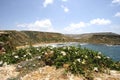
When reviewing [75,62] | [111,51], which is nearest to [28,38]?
[111,51]

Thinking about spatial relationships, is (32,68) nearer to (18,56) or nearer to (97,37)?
(18,56)

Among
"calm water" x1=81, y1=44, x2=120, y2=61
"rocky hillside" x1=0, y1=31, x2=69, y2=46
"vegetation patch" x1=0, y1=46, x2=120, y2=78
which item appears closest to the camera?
"vegetation patch" x1=0, y1=46, x2=120, y2=78

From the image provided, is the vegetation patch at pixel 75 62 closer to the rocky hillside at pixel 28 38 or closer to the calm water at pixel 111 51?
the calm water at pixel 111 51

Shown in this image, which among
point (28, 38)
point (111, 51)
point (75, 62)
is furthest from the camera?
point (28, 38)

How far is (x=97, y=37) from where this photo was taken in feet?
461

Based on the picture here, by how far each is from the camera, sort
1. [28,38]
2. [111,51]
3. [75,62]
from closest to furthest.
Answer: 1. [75,62]
2. [111,51]
3. [28,38]

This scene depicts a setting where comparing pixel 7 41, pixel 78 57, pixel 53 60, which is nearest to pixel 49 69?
pixel 53 60

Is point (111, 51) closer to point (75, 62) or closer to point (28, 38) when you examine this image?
point (28, 38)

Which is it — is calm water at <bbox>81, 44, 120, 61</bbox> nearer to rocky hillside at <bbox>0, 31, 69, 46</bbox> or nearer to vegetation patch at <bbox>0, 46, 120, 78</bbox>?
rocky hillside at <bbox>0, 31, 69, 46</bbox>

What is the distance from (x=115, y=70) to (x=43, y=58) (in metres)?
3.21

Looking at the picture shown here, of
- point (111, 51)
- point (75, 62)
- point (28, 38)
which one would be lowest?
point (111, 51)

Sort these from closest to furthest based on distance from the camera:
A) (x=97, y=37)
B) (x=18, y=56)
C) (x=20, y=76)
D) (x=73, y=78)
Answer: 1. (x=73, y=78)
2. (x=20, y=76)
3. (x=18, y=56)
4. (x=97, y=37)

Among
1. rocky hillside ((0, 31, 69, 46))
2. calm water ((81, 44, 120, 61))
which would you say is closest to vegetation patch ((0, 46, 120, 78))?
calm water ((81, 44, 120, 61))

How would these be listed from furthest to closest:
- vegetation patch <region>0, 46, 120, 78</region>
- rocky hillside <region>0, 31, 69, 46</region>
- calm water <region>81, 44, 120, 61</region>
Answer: rocky hillside <region>0, 31, 69, 46</region> → calm water <region>81, 44, 120, 61</region> → vegetation patch <region>0, 46, 120, 78</region>
